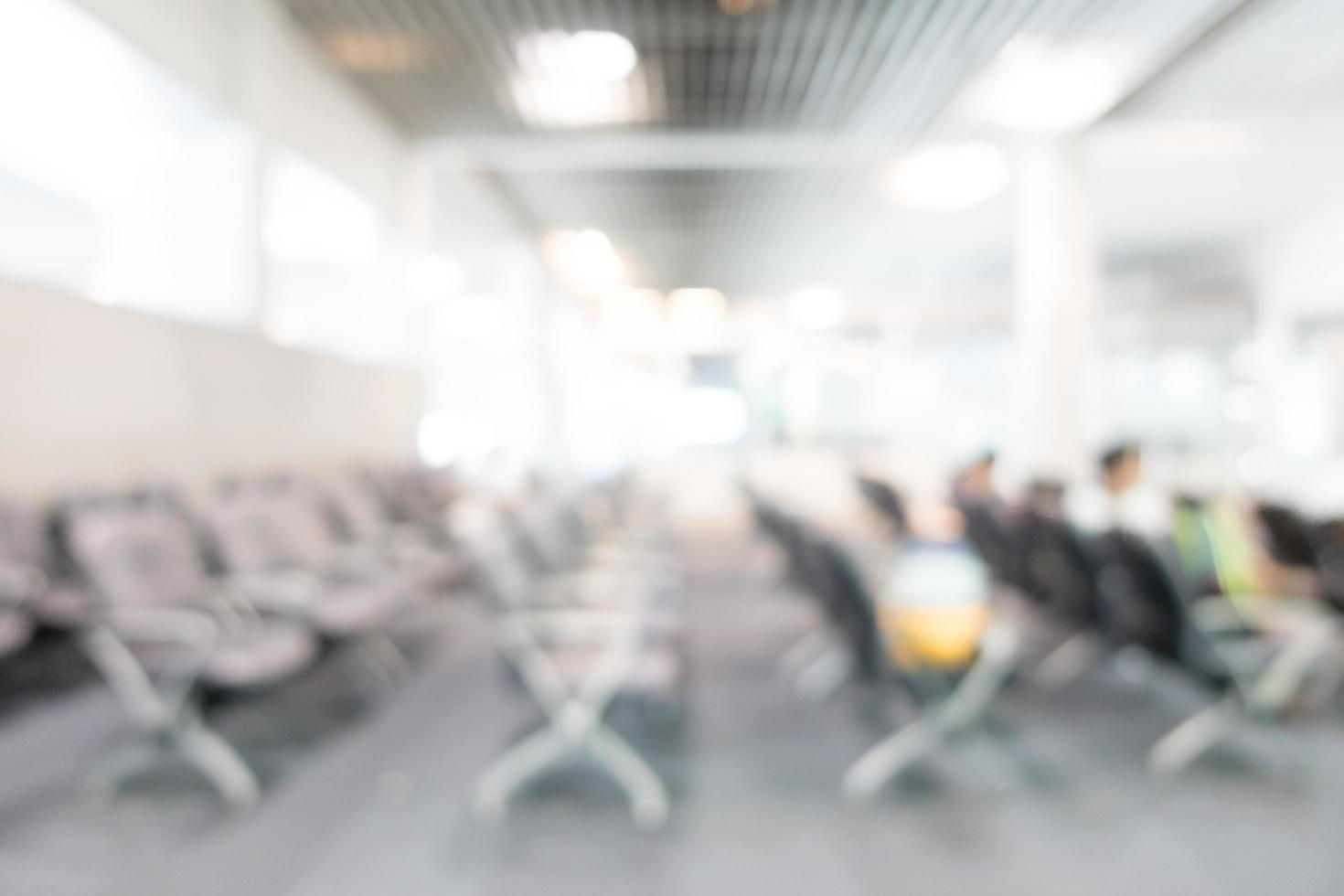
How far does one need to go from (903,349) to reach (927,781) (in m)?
13.2

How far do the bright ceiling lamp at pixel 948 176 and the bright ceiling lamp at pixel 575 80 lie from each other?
9.75ft

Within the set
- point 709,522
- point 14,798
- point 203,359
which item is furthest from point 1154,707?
point 709,522

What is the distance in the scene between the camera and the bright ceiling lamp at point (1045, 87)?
6129mm

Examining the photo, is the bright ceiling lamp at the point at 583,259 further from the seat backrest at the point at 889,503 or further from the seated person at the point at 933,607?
the seated person at the point at 933,607

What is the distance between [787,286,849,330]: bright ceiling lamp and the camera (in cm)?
1650

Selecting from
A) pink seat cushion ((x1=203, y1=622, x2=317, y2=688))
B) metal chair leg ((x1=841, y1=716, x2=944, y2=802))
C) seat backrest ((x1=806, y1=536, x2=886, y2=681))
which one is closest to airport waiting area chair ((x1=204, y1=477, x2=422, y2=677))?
pink seat cushion ((x1=203, y1=622, x2=317, y2=688))

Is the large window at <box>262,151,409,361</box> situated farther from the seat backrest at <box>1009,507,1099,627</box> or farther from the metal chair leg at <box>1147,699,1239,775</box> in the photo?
the metal chair leg at <box>1147,699,1239,775</box>

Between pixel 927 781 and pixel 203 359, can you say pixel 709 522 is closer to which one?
pixel 203 359

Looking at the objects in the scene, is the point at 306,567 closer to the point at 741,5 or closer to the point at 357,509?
the point at 357,509

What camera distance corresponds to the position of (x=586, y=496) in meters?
7.37

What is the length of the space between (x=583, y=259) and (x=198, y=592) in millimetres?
10761

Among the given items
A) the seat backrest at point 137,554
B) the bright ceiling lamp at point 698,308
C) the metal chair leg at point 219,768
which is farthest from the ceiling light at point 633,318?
the metal chair leg at point 219,768

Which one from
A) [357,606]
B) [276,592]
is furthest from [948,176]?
[276,592]

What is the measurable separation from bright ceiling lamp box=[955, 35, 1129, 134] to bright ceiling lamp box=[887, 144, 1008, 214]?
0.85 meters
